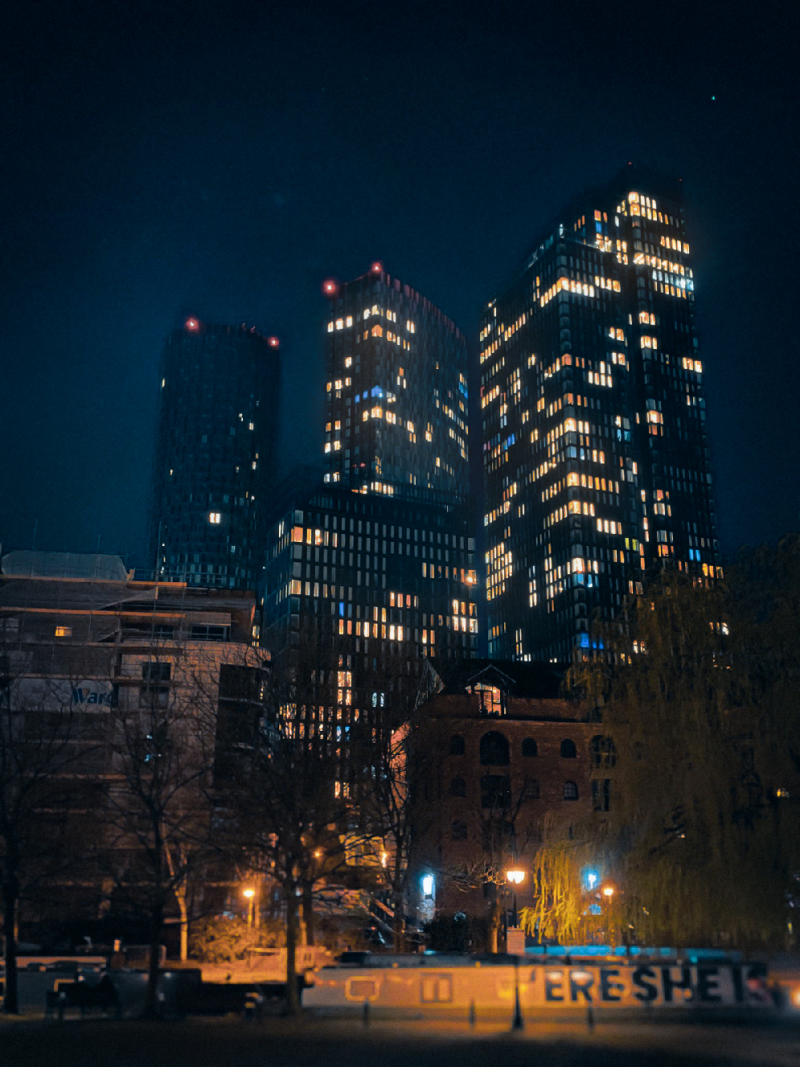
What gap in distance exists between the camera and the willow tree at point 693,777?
24688 mm

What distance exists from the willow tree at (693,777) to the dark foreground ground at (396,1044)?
3.69m

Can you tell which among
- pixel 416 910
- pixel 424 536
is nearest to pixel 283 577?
pixel 424 536

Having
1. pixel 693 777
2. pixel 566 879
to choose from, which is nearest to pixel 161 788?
pixel 566 879

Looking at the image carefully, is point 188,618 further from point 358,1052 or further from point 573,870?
point 358,1052

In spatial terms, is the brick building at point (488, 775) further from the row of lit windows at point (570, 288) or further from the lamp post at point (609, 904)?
the row of lit windows at point (570, 288)

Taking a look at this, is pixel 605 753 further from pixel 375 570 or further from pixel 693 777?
pixel 375 570

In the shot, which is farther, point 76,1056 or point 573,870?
point 573,870

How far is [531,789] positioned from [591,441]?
415 feet

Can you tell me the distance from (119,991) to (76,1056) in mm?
7142

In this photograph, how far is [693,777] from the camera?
2641cm

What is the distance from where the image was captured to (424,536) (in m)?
168

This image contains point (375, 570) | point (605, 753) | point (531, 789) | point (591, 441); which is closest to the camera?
point (605, 753)

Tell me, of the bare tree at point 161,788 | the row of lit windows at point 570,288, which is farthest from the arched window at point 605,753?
the row of lit windows at point 570,288

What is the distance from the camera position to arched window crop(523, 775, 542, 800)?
5709 centimetres
